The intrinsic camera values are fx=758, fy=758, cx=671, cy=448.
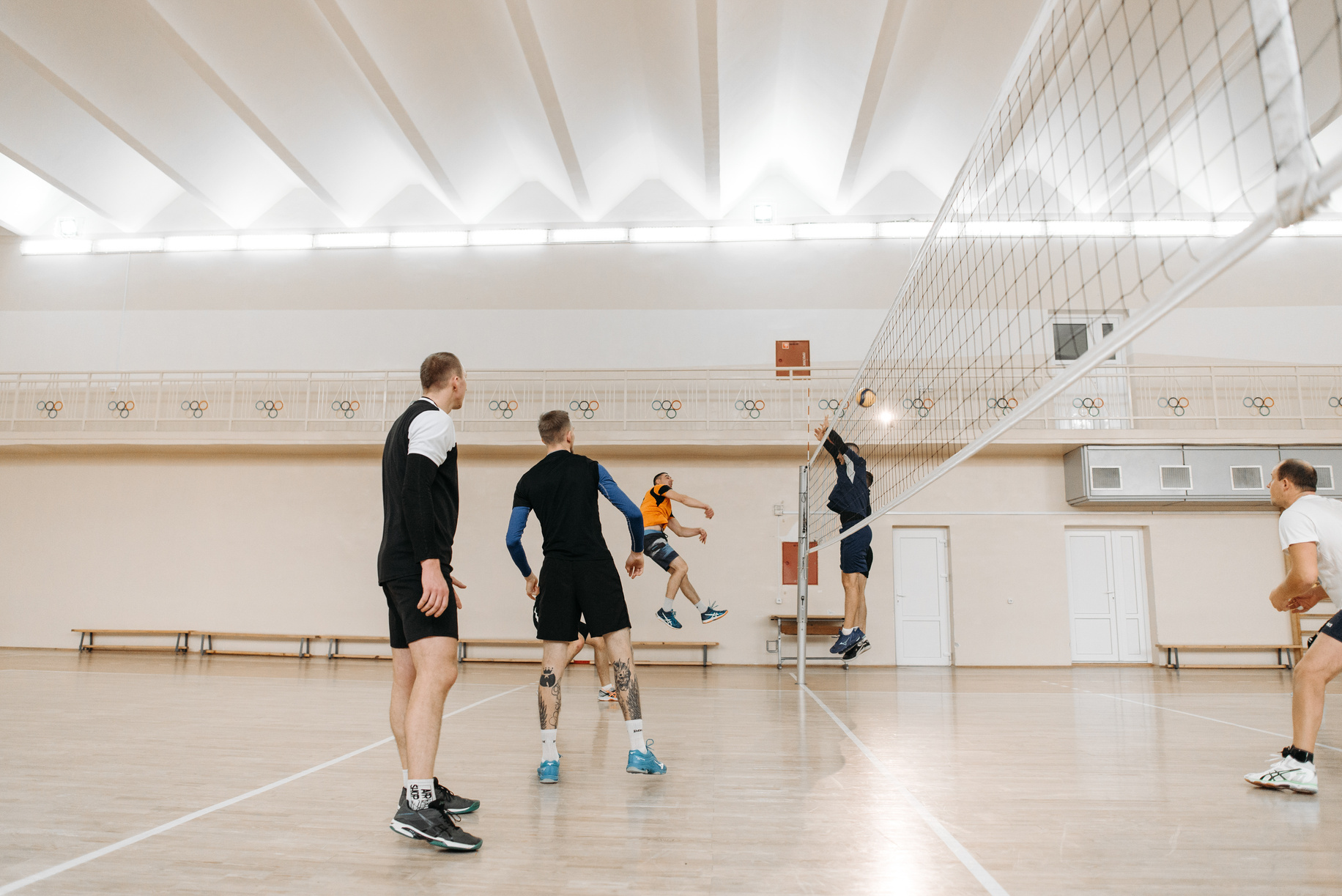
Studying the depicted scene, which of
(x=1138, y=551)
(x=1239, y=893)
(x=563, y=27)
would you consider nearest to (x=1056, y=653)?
(x=1138, y=551)

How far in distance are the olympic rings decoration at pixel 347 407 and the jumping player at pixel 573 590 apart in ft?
38.8

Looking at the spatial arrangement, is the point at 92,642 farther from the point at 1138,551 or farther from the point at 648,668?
the point at 1138,551

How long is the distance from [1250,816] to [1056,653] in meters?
10.5

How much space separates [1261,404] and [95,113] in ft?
66.1

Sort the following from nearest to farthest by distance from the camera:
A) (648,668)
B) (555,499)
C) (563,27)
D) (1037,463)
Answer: (555,499)
(648,668)
(563,27)
(1037,463)

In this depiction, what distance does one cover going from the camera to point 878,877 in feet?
7.35

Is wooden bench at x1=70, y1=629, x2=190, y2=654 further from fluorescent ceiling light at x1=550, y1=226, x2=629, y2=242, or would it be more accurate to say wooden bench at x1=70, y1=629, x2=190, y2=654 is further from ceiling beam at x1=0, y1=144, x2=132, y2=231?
fluorescent ceiling light at x1=550, y1=226, x2=629, y2=242

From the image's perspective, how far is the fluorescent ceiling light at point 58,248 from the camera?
16.0 meters

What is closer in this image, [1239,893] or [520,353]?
[1239,893]

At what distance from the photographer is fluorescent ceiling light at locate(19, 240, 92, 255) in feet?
52.6

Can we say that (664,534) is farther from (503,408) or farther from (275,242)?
(275,242)

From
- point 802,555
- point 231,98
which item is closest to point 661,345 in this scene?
point 802,555

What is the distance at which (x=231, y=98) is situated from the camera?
1230 centimetres

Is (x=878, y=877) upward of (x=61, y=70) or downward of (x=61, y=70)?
downward
